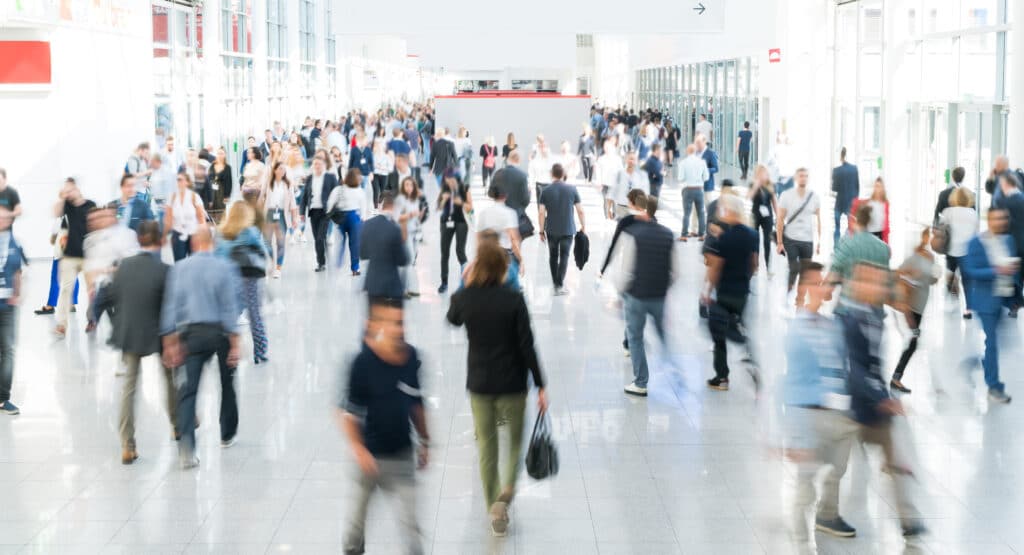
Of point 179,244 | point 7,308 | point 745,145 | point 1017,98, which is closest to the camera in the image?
point 7,308

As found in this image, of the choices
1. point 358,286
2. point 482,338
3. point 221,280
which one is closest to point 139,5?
point 358,286

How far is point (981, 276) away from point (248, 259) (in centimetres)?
565

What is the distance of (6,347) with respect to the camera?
9.71 m

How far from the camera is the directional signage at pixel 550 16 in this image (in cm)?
2077

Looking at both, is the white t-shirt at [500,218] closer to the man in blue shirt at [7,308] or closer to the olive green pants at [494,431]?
the man in blue shirt at [7,308]

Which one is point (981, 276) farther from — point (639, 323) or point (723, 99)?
point (723, 99)

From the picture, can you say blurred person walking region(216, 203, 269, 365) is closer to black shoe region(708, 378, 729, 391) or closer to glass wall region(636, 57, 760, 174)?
black shoe region(708, 378, 729, 391)

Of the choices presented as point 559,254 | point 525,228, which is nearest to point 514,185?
A: point 525,228

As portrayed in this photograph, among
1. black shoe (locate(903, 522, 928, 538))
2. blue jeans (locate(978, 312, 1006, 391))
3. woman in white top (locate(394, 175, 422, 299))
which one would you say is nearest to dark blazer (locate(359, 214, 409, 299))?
woman in white top (locate(394, 175, 422, 299))

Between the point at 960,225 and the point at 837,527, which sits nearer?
the point at 837,527

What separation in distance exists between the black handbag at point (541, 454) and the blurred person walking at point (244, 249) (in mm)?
3731

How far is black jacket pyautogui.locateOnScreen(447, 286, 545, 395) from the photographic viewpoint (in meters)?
6.68

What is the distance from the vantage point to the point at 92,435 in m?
9.22

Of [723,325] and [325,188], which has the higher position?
[325,188]
